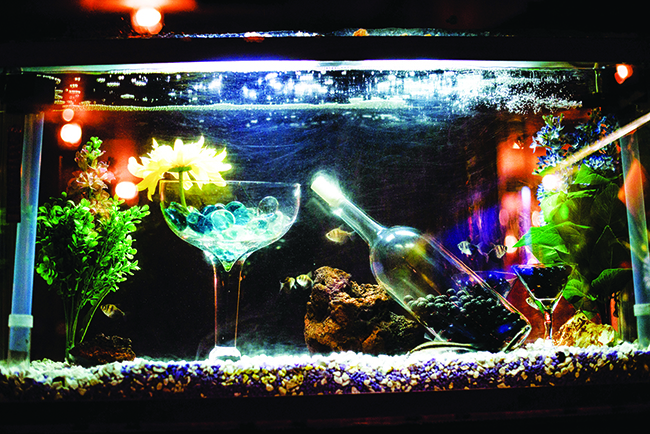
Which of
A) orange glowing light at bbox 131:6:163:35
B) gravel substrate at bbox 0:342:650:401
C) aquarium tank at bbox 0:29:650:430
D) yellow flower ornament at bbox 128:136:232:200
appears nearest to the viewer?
gravel substrate at bbox 0:342:650:401

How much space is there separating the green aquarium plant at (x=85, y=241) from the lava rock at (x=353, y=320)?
0.55 m

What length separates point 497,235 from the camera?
3.98ft

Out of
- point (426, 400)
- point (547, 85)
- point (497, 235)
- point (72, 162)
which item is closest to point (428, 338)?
point (426, 400)

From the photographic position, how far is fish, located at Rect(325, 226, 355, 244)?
121 centimetres

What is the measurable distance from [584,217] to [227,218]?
1017mm

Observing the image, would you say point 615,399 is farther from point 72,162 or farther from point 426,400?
point 72,162

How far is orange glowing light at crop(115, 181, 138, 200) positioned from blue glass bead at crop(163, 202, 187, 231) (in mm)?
210

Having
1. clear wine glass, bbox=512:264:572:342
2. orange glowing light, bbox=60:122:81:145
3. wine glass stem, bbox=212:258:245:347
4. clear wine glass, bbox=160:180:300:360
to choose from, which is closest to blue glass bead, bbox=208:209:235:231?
clear wine glass, bbox=160:180:300:360

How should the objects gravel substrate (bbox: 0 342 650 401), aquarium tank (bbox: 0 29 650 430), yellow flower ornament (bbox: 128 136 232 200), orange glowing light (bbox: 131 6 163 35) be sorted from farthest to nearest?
yellow flower ornament (bbox: 128 136 232 200), orange glowing light (bbox: 131 6 163 35), aquarium tank (bbox: 0 29 650 430), gravel substrate (bbox: 0 342 650 401)

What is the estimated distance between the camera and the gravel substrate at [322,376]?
81 centimetres

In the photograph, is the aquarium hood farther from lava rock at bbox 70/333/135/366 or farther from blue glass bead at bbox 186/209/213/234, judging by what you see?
lava rock at bbox 70/333/135/366

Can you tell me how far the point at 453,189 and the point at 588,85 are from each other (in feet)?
1.40

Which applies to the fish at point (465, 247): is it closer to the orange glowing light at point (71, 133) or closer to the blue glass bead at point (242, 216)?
the blue glass bead at point (242, 216)

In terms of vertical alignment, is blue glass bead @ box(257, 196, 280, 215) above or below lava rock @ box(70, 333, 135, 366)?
above
